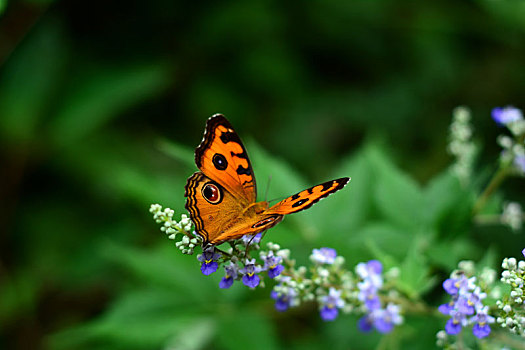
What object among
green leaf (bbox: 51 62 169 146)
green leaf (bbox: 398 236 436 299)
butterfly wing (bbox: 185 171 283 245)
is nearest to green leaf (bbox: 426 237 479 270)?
green leaf (bbox: 398 236 436 299)

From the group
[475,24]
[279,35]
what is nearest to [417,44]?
[475,24]

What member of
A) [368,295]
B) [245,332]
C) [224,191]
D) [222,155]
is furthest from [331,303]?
[245,332]

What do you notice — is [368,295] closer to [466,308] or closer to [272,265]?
[466,308]

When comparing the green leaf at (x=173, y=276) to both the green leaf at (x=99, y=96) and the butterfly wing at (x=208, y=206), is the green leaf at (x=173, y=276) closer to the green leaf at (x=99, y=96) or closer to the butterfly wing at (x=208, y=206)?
the butterfly wing at (x=208, y=206)

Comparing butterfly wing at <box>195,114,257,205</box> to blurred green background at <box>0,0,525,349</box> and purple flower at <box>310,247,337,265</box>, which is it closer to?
purple flower at <box>310,247,337,265</box>

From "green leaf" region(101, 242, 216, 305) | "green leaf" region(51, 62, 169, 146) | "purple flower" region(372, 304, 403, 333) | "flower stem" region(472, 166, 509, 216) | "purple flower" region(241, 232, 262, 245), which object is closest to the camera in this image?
"purple flower" region(241, 232, 262, 245)
